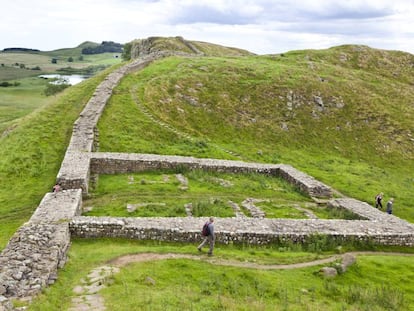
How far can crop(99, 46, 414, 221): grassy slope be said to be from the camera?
43500 millimetres

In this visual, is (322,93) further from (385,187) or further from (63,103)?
(63,103)

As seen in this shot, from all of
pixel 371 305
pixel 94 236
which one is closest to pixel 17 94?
pixel 94 236

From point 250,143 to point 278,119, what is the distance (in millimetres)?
8578

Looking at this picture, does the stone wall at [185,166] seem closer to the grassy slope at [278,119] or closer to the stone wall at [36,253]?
the grassy slope at [278,119]

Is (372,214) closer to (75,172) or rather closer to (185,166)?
(185,166)

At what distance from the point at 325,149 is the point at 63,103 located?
111ft

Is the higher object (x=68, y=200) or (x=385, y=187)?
(x=68, y=200)

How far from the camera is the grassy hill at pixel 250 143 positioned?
642 inches

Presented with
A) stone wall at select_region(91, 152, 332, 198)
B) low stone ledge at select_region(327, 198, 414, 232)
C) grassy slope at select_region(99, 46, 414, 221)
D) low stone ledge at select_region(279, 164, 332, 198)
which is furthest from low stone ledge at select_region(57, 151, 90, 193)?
low stone ledge at select_region(327, 198, 414, 232)

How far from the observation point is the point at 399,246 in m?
24.2

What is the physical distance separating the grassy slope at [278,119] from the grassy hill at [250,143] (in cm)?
21

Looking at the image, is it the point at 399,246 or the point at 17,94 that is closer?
the point at 399,246

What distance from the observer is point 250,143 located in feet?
166

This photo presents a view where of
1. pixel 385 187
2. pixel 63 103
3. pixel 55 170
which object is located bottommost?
pixel 385 187
